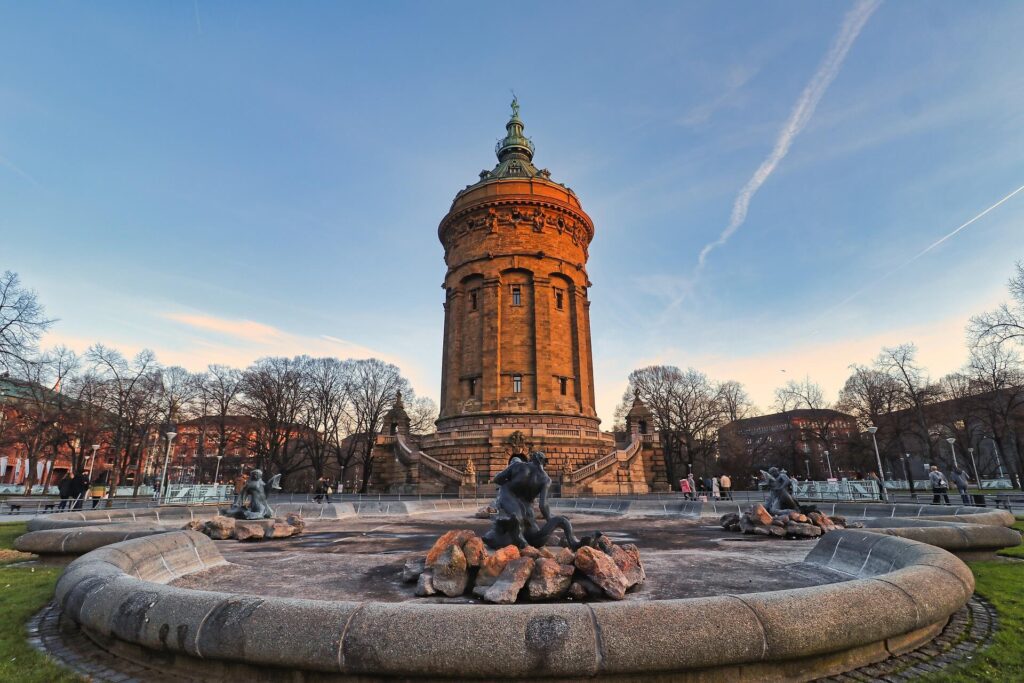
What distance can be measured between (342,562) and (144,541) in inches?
105

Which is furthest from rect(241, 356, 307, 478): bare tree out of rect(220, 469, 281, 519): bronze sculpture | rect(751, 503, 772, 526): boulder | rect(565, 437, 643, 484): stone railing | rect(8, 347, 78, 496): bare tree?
rect(751, 503, 772, 526): boulder

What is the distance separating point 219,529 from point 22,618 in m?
5.70

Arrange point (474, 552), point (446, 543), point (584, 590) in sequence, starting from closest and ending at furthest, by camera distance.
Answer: point (584, 590)
point (474, 552)
point (446, 543)

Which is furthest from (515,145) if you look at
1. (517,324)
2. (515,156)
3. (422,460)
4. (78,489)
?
(78,489)

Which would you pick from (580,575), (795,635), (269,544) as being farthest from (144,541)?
(795,635)

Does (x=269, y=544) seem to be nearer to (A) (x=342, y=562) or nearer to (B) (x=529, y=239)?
(A) (x=342, y=562)

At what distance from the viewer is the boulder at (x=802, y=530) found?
10.3 meters

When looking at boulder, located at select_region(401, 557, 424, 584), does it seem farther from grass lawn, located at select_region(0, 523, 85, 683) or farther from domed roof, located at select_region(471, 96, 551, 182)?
domed roof, located at select_region(471, 96, 551, 182)

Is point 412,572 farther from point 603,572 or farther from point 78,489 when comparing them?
point 78,489

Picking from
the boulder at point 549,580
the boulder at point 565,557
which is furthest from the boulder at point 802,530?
the boulder at point 549,580

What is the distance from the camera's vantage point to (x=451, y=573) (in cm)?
555

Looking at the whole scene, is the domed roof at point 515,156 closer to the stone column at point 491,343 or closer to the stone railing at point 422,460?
the stone column at point 491,343

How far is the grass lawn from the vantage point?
3.79m

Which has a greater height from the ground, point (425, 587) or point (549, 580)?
point (549, 580)
